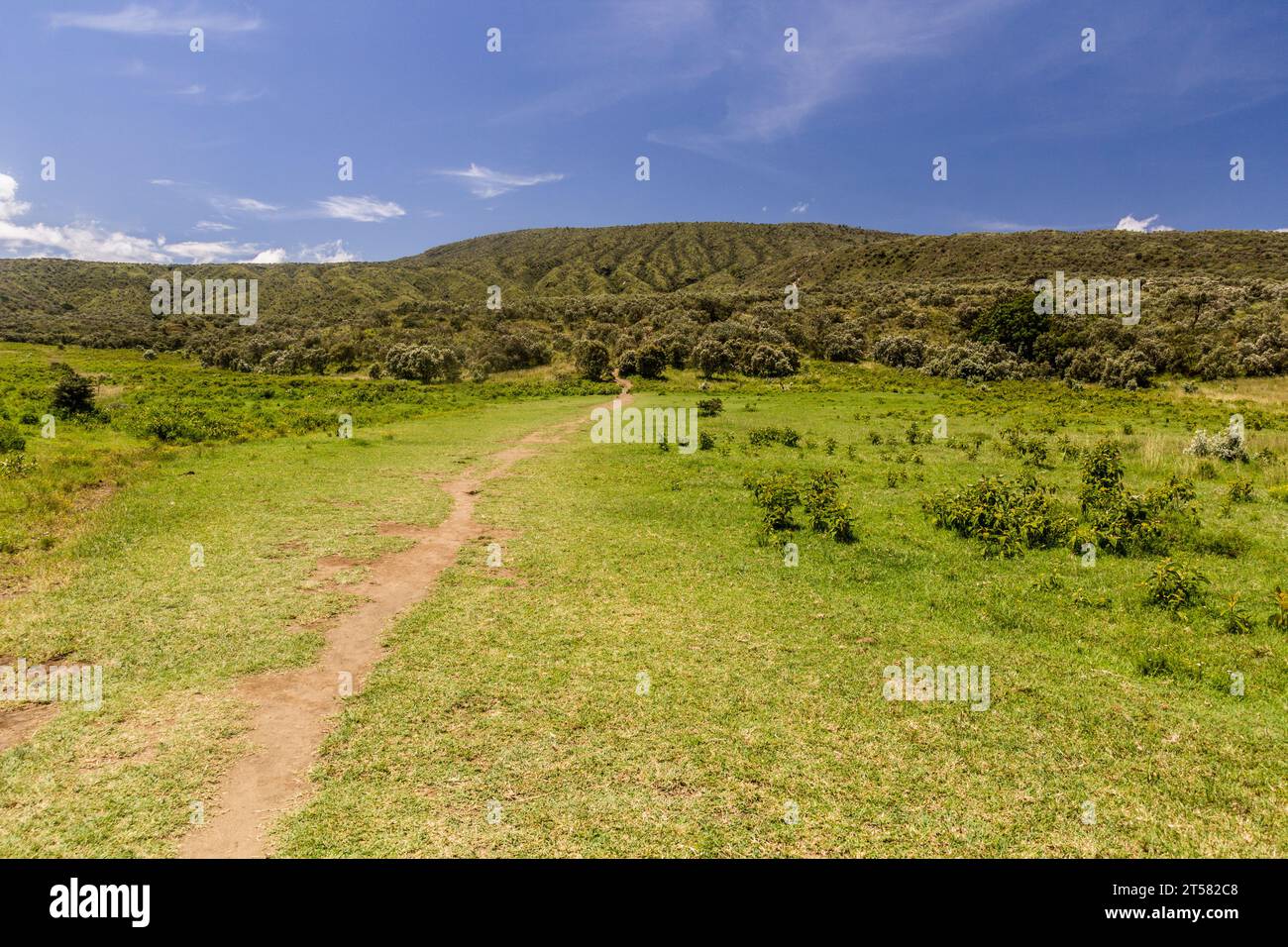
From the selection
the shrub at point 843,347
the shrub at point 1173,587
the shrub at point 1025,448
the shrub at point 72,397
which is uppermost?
the shrub at point 843,347

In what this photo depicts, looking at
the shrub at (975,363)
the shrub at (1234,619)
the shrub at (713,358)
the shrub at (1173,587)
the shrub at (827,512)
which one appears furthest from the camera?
the shrub at (713,358)

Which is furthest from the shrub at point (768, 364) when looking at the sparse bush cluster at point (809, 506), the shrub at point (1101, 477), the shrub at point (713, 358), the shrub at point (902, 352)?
the sparse bush cluster at point (809, 506)

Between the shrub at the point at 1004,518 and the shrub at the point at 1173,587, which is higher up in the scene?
the shrub at the point at 1004,518

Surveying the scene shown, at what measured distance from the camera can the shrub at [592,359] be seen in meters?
64.7

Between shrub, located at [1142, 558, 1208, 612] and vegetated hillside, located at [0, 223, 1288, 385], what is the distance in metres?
55.5

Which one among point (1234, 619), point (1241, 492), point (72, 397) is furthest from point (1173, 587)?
point (72, 397)

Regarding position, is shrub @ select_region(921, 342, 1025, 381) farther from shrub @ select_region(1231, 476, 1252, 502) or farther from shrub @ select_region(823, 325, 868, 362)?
shrub @ select_region(1231, 476, 1252, 502)

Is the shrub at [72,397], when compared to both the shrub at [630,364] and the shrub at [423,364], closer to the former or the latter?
the shrub at [423,364]

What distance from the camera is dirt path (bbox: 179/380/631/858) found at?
5.86m

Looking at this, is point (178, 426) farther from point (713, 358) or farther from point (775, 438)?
point (713, 358)

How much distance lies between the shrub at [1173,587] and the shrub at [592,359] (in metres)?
56.3

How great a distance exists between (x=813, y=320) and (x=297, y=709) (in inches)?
3306

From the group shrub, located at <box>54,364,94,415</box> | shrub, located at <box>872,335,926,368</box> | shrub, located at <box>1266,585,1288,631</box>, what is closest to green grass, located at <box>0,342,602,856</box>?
shrub, located at <box>54,364,94,415</box>
